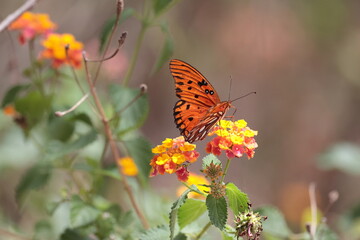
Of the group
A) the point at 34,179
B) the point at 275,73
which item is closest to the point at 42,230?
the point at 34,179

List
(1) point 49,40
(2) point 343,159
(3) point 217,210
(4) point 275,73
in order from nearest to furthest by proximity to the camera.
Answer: (3) point 217,210 → (1) point 49,40 → (2) point 343,159 → (4) point 275,73

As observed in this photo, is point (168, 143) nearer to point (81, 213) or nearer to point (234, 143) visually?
point (234, 143)

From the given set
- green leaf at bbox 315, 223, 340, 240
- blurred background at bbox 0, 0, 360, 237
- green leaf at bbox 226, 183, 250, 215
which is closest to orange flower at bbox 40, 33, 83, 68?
green leaf at bbox 226, 183, 250, 215

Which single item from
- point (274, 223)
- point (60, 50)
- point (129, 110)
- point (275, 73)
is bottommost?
point (274, 223)

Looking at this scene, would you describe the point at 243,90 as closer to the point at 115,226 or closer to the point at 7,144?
the point at 7,144

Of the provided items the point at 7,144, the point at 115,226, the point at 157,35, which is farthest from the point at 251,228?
the point at 157,35
